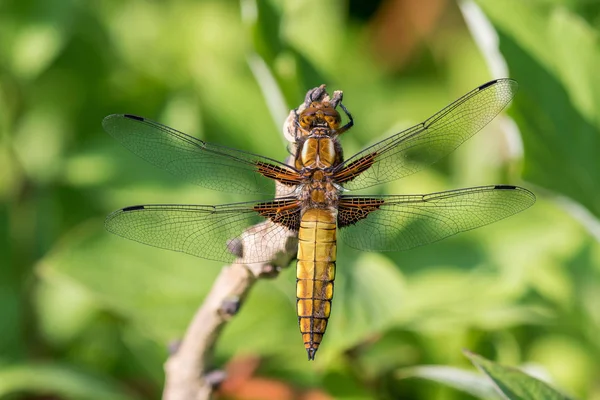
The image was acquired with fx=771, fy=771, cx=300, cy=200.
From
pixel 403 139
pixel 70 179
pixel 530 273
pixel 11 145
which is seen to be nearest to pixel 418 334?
pixel 530 273

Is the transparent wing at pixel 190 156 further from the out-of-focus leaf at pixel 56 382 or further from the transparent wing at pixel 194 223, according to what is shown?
the out-of-focus leaf at pixel 56 382

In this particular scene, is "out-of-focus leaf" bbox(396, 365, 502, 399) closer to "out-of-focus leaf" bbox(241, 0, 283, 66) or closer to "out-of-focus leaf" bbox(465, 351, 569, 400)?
"out-of-focus leaf" bbox(465, 351, 569, 400)

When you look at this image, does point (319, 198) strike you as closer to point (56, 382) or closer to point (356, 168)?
point (356, 168)

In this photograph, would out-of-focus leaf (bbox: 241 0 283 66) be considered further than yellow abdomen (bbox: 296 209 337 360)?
Yes

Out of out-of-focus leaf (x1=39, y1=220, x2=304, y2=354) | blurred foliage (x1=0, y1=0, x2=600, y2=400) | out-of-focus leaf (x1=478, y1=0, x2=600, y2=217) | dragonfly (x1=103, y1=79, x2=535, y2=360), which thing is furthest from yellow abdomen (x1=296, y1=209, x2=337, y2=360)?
out-of-focus leaf (x1=478, y1=0, x2=600, y2=217)

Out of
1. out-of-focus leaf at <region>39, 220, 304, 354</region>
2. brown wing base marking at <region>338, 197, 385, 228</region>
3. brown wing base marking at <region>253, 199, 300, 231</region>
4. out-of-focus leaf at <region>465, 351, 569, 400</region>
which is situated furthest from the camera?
out-of-focus leaf at <region>39, 220, 304, 354</region>

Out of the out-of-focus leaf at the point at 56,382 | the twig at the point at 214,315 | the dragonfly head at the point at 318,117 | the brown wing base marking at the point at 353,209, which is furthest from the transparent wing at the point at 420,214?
the out-of-focus leaf at the point at 56,382
